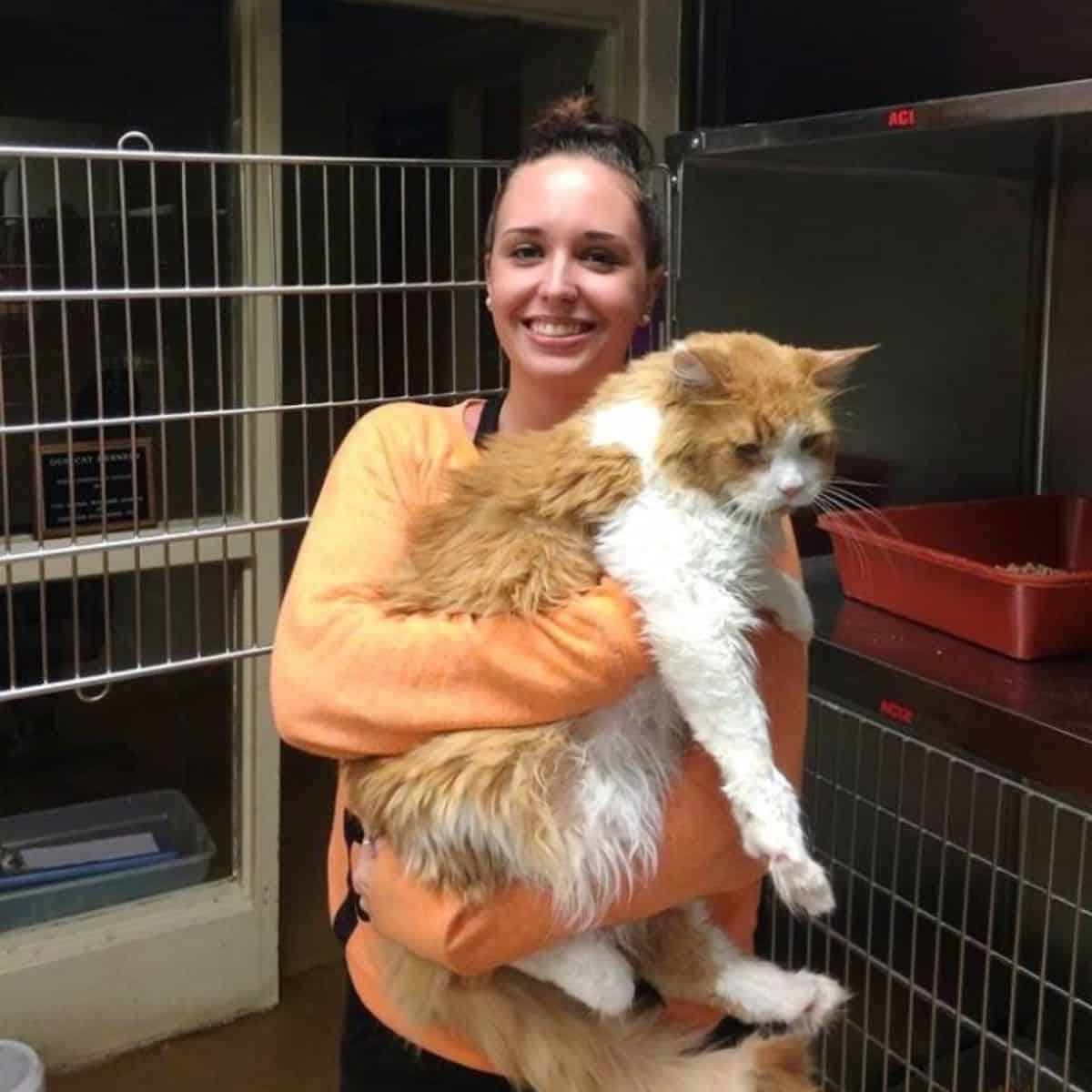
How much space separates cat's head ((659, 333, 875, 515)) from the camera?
0.96 metres

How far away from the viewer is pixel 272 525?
1.47 m

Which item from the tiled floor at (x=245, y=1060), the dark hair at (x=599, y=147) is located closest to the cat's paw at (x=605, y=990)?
the dark hair at (x=599, y=147)

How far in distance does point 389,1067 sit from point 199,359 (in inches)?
46.0

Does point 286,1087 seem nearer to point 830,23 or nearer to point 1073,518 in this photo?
point 1073,518

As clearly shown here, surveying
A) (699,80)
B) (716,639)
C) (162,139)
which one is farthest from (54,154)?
(699,80)

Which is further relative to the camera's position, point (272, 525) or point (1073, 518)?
point (1073, 518)

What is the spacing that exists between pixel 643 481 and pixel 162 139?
1218mm

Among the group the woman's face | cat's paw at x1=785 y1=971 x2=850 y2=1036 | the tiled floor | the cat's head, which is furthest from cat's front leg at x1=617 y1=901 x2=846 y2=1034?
the tiled floor

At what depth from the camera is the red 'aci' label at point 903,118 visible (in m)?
1.20

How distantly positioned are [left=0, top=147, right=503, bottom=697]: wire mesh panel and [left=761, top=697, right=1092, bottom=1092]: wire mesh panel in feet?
2.42

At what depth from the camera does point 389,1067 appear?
45.1 inches

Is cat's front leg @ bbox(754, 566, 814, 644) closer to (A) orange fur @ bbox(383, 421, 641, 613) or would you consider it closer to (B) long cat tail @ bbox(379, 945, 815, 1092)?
(A) orange fur @ bbox(383, 421, 641, 613)

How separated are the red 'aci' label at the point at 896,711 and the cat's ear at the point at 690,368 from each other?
437mm

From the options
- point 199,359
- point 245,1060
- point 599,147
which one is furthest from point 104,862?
point 599,147
